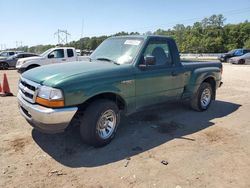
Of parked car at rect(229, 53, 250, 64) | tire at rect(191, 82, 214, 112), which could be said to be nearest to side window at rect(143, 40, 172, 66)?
tire at rect(191, 82, 214, 112)

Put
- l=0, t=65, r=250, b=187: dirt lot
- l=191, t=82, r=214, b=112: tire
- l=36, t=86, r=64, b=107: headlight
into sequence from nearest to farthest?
1. l=0, t=65, r=250, b=187: dirt lot
2. l=36, t=86, r=64, b=107: headlight
3. l=191, t=82, r=214, b=112: tire

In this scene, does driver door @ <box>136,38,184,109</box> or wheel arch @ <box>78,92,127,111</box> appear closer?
wheel arch @ <box>78,92,127,111</box>

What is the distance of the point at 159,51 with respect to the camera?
18.5ft

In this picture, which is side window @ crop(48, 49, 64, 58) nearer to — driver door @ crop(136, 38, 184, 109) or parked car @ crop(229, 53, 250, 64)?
driver door @ crop(136, 38, 184, 109)

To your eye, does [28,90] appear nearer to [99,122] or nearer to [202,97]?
[99,122]

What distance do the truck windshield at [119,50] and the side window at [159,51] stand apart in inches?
10.1

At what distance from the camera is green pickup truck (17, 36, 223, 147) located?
3.97 m

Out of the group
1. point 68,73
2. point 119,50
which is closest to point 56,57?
point 119,50

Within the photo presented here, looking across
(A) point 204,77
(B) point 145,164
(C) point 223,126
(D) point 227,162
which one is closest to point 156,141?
(B) point 145,164

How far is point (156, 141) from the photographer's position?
4922 mm

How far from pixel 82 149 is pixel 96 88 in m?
1.10

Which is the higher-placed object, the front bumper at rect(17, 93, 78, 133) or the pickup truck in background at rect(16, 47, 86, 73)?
the pickup truck in background at rect(16, 47, 86, 73)

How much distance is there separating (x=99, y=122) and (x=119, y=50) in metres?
1.71

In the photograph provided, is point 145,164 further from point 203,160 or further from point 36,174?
point 36,174
